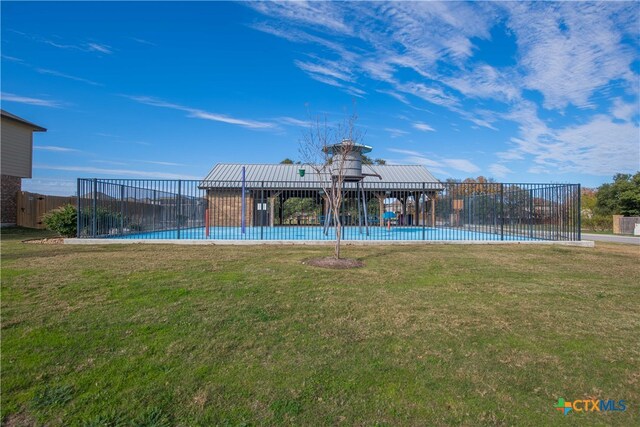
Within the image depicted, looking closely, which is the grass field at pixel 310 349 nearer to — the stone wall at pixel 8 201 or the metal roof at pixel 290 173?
the metal roof at pixel 290 173

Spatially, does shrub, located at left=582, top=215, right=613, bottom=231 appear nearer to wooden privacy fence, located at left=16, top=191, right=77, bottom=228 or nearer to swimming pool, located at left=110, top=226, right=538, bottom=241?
swimming pool, located at left=110, top=226, right=538, bottom=241

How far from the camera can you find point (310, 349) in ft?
11.2

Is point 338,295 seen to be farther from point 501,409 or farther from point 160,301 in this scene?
point 501,409

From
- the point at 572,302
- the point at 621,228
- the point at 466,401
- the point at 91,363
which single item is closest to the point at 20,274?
the point at 91,363

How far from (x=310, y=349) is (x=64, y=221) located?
13234 millimetres

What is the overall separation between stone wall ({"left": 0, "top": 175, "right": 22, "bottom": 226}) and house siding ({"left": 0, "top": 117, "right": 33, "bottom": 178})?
0.50 m

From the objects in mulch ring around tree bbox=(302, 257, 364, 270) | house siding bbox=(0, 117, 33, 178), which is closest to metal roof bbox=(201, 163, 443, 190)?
house siding bbox=(0, 117, 33, 178)

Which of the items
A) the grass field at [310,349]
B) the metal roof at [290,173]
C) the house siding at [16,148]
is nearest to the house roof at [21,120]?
the house siding at [16,148]

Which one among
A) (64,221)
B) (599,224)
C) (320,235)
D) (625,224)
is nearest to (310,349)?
(320,235)

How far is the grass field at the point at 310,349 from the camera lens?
2.49 meters

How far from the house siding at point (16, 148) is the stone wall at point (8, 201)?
1.64 feet

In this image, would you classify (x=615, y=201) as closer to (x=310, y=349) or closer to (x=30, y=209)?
(x=310, y=349)

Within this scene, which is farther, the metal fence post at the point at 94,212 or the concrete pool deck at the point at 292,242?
the metal fence post at the point at 94,212

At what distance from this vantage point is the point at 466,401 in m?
2.61
